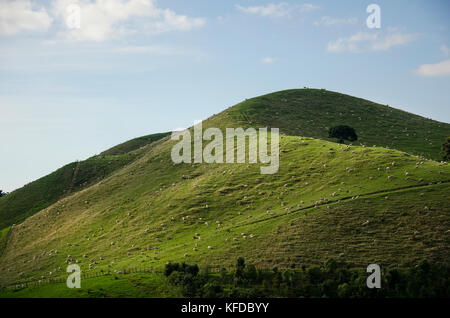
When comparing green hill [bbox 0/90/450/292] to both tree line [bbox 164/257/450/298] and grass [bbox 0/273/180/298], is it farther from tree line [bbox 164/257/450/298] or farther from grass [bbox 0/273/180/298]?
grass [bbox 0/273/180/298]

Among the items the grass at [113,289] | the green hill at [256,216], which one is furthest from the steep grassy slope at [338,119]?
the grass at [113,289]

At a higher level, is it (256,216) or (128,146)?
(128,146)

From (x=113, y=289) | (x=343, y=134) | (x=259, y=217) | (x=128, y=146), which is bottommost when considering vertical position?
(x=113, y=289)

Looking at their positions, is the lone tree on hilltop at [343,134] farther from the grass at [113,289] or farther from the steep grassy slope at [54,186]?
the grass at [113,289]

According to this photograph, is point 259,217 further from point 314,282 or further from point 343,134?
point 343,134

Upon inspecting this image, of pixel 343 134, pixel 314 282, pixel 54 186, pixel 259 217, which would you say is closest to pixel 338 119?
pixel 343 134

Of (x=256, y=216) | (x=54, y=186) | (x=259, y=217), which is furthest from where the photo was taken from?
(x=54, y=186)

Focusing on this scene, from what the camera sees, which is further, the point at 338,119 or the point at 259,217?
the point at 338,119

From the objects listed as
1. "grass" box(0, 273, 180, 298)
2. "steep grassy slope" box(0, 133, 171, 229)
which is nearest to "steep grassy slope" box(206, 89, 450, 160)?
"steep grassy slope" box(0, 133, 171, 229)

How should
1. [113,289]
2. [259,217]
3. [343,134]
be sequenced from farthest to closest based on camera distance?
[343,134] < [259,217] < [113,289]

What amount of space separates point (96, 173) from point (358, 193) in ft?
285

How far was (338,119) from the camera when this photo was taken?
456 feet

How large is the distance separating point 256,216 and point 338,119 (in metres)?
79.5
